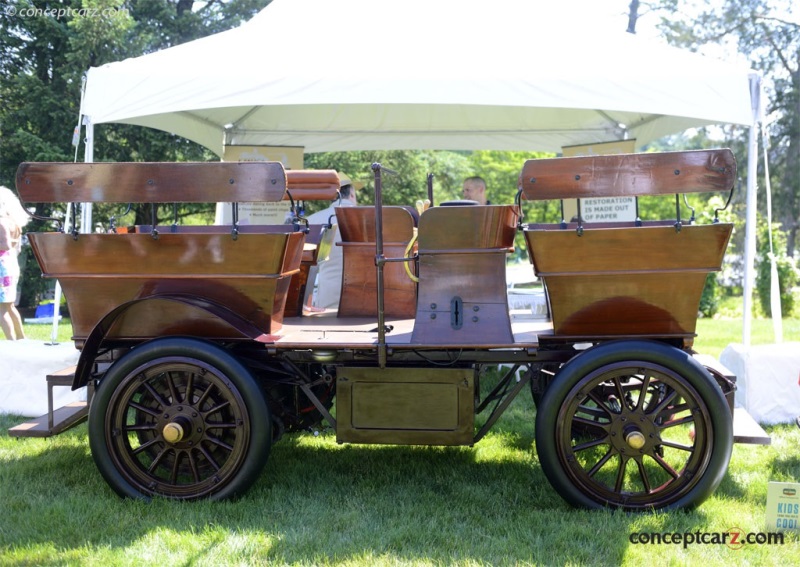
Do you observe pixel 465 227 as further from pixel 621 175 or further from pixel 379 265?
pixel 621 175

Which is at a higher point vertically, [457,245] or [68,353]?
[457,245]

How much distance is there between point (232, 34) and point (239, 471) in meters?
4.17

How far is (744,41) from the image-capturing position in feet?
61.9

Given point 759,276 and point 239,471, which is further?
point 759,276

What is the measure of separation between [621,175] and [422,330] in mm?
1095

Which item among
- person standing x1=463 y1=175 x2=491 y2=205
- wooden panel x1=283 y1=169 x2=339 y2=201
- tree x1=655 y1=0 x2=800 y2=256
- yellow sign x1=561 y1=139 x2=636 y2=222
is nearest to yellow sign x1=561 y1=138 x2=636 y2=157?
yellow sign x1=561 y1=139 x2=636 y2=222

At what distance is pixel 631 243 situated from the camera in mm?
3055

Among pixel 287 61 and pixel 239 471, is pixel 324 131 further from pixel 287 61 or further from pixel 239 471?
pixel 239 471

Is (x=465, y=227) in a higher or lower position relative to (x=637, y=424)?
higher

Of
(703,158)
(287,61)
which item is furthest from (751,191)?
(287,61)

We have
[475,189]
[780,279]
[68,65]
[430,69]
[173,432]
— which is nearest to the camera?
[173,432]

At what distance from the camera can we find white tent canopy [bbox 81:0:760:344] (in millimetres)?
5156

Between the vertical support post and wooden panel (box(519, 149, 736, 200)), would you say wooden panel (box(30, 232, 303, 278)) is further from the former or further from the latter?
wooden panel (box(519, 149, 736, 200))

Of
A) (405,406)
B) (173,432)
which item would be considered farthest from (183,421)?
(405,406)
